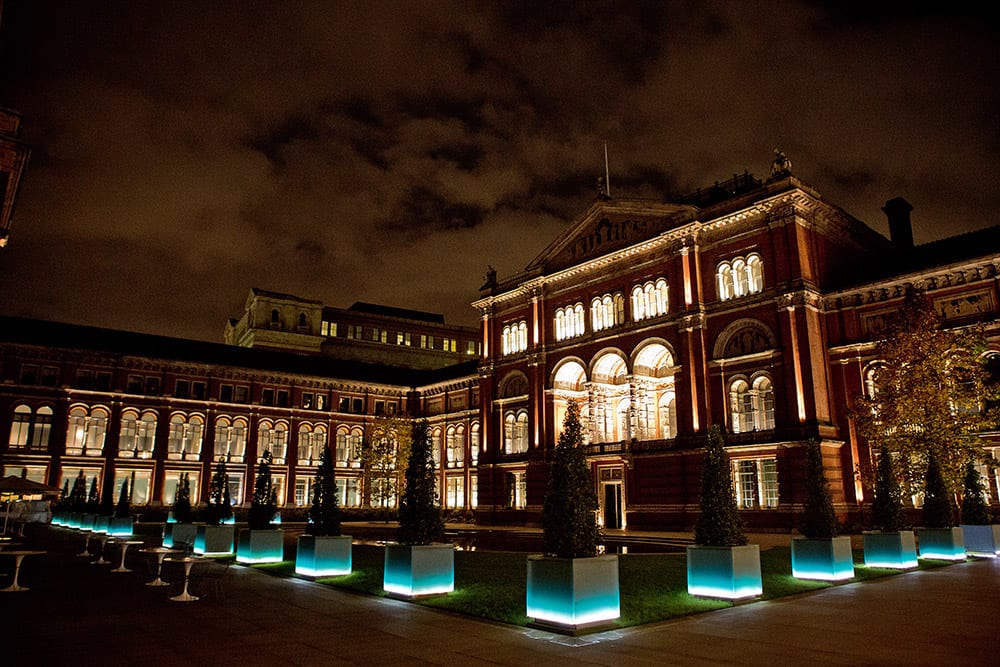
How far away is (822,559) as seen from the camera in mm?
16719

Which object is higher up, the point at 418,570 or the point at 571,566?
the point at 571,566

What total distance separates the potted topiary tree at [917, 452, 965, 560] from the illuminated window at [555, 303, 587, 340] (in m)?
25.7

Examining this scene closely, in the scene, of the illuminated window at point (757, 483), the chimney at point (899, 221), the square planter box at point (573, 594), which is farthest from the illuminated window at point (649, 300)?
the square planter box at point (573, 594)

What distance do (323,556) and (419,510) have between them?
4040mm

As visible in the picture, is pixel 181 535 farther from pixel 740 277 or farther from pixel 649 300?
pixel 740 277

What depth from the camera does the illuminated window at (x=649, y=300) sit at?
4153cm

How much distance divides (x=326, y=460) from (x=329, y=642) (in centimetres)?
1064

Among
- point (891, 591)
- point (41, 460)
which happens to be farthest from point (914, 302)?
point (41, 460)

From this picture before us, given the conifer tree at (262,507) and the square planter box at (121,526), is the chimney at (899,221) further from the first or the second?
the square planter box at (121,526)

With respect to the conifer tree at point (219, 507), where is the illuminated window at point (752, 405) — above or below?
above

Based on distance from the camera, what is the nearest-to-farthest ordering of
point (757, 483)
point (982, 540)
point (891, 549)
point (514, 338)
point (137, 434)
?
1. point (891, 549)
2. point (982, 540)
3. point (757, 483)
4. point (514, 338)
5. point (137, 434)

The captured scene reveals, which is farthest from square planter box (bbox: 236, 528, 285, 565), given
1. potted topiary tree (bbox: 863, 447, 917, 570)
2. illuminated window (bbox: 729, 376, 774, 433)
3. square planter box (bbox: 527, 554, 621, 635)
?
illuminated window (bbox: 729, 376, 774, 433)

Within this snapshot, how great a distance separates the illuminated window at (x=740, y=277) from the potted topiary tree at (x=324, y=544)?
87.6 ft

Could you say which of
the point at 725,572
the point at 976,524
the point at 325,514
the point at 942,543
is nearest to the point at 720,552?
the point at 725,572
